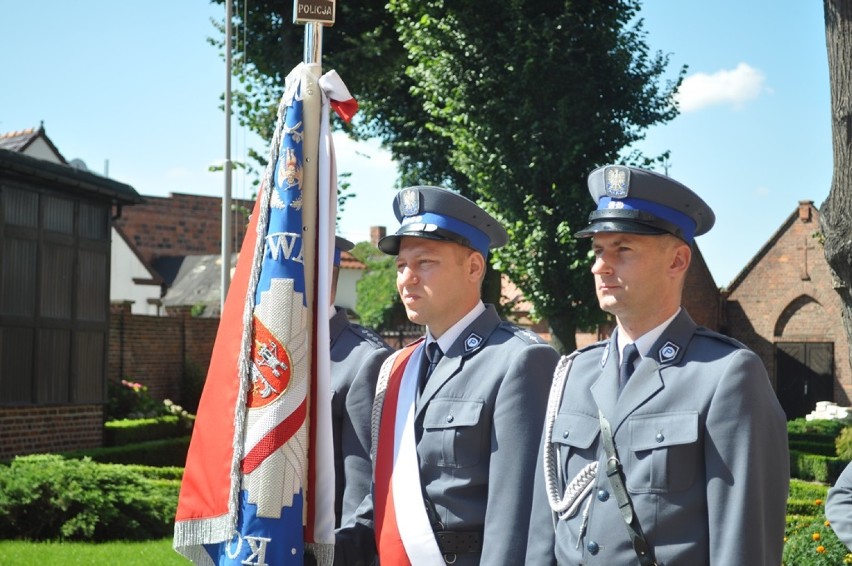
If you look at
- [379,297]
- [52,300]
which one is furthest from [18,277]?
[379,297]

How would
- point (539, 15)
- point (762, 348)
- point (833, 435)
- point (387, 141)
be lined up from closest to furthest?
point (539, 15) → point (833, 435) → point (387, 141) → point (762, 348)

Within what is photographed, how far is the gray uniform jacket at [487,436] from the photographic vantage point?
3441 mm

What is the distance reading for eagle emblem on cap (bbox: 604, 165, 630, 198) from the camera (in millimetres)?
3230

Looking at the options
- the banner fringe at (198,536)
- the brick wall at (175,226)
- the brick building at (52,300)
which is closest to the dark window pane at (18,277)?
the brick building at (52,300)

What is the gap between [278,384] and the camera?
3.95m

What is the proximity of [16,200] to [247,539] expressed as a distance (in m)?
11.7

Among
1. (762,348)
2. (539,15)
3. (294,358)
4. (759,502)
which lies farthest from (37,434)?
(762,348)

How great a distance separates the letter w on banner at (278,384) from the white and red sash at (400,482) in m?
0.22

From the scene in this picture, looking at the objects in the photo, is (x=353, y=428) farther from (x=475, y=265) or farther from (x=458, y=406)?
(x=475, y=265)

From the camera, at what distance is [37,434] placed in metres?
14.7

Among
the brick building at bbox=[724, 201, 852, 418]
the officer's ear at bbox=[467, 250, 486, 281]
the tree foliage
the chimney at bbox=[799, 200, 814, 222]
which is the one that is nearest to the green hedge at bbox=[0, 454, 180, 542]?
the officer's ear at bbox=[467, 250, 486, 281]

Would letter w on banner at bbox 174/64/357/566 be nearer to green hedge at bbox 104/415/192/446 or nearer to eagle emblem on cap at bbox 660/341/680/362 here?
eagle emblem on cap at bbox 660/341/680/362

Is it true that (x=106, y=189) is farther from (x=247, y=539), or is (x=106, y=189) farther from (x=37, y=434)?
(x=247, y=539)

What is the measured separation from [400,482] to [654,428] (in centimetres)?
107
